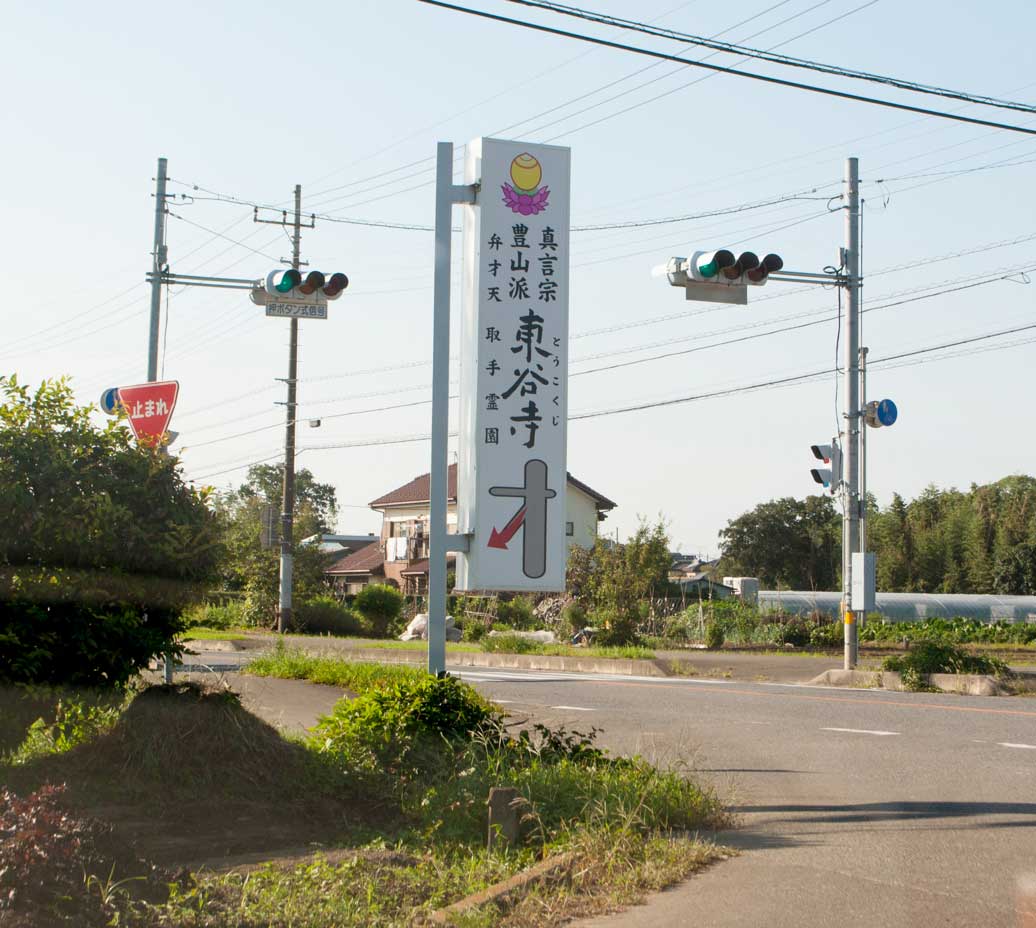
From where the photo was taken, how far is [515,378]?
8625mm

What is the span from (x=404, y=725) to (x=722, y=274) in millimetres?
9710

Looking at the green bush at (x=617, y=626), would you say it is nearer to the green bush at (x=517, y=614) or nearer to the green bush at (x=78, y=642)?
the green bush at (x=517, y=614)

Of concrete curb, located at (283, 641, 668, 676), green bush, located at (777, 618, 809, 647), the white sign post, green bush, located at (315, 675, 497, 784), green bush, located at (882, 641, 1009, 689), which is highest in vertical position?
the white sign post

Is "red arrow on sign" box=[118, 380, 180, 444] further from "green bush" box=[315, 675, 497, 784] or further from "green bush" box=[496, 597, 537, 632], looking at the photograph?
"green bush" box=[496, 597, 537, 632]

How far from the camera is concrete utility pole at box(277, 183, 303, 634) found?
35.0 meters

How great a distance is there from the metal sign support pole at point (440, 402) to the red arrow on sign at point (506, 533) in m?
0.29

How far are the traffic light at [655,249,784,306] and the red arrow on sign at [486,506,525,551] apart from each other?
7.97m

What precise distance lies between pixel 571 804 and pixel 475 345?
11.0ft

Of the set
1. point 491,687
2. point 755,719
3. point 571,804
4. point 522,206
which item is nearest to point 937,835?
point 571,804

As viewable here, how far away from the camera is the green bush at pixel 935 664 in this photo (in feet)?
59.1

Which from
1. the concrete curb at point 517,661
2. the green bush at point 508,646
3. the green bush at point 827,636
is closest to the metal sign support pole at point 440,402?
the concrete curb at point 517,661

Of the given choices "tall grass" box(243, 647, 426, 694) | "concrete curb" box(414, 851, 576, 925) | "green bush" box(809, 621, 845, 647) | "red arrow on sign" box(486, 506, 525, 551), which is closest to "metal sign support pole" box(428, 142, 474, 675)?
"red arrow on sign" box(486, 506, 525, 551)

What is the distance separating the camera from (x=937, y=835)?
7.16 meters

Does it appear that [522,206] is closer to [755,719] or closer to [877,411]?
[755,719]
